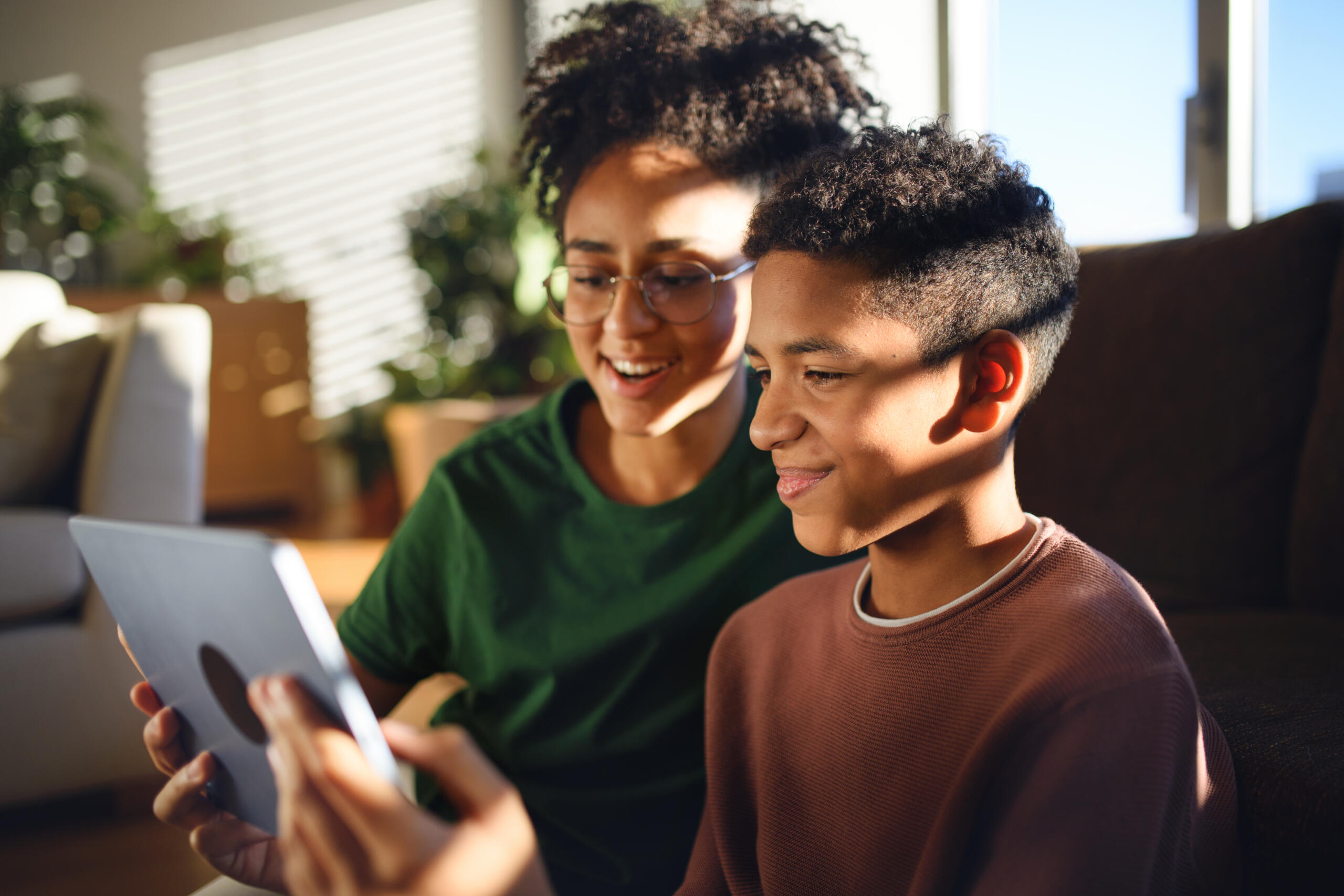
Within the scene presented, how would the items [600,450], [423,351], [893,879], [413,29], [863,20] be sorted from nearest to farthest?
[893,879] → [600,450] → [863,20] → [423,351] → [413,29]

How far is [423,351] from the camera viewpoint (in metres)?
4.04

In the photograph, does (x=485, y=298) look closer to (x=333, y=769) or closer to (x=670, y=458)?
(x=670, y=458)

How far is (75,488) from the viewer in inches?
75.1

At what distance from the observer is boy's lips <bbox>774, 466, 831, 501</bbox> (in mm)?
697

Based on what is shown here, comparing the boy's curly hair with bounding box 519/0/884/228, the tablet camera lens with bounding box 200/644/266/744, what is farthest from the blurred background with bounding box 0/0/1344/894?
the tablet camera lens with bounding box 200/644/266/744

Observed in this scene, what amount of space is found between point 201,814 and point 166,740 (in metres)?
0.07

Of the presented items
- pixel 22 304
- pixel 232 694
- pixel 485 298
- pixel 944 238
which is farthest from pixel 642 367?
pixel 485 298

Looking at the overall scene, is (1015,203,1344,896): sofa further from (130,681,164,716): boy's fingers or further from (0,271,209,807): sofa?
(0,271,209,807): sofa

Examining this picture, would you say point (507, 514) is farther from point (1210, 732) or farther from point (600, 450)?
point (1210, 732)

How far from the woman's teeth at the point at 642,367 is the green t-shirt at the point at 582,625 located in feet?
0.41

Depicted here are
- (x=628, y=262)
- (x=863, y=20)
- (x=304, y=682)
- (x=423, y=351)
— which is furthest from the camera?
(x=423, y=351)

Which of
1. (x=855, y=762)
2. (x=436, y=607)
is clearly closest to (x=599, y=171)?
(x=436, y=607)

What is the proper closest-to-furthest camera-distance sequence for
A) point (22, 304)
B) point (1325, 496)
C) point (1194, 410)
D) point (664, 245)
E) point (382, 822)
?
point (382, 822) < point (664, 245) < point (1325, 496) < point (1194, 410) < point (22, 304)

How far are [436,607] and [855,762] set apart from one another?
52 centimetres
